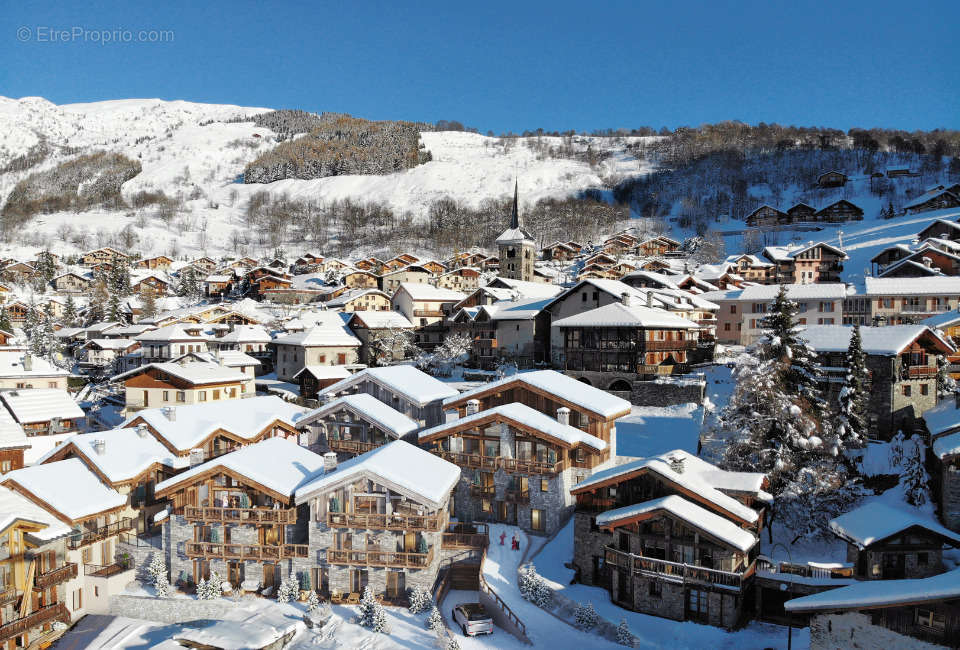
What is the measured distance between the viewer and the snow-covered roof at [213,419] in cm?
3155

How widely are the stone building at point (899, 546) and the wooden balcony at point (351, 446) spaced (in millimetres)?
21075

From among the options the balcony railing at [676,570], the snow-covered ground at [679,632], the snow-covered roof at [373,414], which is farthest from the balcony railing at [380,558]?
the snow-covered roof at [373,414]

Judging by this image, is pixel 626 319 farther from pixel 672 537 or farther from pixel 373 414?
pixel 672 537

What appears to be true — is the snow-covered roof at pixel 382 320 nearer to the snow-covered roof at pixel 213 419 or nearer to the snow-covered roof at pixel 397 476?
the snow-covered roof at pixel 213 419

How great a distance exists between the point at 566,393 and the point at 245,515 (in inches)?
616

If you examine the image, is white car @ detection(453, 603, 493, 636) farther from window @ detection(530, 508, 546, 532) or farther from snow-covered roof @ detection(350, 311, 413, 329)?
snow-covered roof @ detection(350, 311, 413, 329)

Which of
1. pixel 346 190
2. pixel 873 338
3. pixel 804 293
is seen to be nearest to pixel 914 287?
pixel 804 293

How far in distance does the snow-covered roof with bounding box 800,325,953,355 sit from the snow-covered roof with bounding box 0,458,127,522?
34.9 metres

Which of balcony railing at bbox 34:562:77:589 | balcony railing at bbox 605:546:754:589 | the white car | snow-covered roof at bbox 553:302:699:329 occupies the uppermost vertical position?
snow-covered roof at bbox 553:302:699:329

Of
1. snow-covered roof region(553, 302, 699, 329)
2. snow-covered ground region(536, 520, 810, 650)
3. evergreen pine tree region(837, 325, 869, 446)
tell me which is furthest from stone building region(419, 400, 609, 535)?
snow-covered roof region(553, 302, 699, 329)

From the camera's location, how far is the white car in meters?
21.8

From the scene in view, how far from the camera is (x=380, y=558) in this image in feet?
80.2

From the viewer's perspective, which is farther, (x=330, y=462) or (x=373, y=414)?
(x=373, y=414)

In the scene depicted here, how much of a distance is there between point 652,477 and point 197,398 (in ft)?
114
